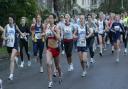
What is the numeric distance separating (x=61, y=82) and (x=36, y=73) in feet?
8.63

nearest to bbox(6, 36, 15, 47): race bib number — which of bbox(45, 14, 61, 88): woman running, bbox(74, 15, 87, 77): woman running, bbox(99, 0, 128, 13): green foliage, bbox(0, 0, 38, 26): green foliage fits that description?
bbox(45, 14, 61, 88): woman running

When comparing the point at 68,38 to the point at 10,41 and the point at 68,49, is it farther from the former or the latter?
the point at 10,41

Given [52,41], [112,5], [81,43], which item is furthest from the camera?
[112,5]

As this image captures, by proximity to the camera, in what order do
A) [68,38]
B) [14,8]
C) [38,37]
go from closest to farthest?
[38,37] → [68,38] → [14,8]

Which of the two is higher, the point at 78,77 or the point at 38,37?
the point at 38,37

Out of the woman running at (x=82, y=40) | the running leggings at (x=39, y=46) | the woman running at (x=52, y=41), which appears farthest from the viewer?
the running leggings at (x=39, y=46)

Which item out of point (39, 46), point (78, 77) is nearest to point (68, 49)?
point (39, 46)

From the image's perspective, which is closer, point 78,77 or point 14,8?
point 78,77

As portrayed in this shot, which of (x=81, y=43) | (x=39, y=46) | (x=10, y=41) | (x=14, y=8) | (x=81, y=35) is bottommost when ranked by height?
(x=39, y=46)

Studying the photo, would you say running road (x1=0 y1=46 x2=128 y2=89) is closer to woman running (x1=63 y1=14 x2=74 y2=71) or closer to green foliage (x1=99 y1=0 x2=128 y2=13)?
woman running (x1=63 y1=14 x2=74 y2=71)

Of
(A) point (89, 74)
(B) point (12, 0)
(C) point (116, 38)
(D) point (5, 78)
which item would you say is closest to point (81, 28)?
(A) point (89, 74)

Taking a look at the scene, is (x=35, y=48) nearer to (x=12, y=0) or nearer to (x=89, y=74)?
(x=89, y=74)

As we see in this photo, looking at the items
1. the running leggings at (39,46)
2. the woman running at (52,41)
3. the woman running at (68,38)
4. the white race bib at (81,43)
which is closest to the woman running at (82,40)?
the white race bib at (81,43)

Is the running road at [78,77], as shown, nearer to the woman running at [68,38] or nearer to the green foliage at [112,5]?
the woman running at [68,38]
